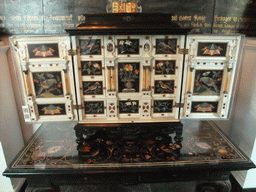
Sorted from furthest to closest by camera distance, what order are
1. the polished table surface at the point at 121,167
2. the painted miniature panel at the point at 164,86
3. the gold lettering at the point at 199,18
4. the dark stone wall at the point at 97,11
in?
the gold lettering at the point at 199,18
the dark stone wall at the point at 97,11
the painted miniature panel at the point at 164,86
the polished table surface at the point at 121,167

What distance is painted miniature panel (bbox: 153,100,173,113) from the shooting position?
2.56 metres

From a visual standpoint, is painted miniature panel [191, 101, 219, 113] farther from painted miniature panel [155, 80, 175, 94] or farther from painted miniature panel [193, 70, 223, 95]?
painted miniature panel [155, 80, 175, 94]

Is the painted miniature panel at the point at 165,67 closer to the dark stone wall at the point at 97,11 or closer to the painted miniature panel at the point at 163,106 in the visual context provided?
the painted miniature panel at the point at 163,106

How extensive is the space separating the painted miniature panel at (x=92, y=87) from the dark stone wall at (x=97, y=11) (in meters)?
1.03

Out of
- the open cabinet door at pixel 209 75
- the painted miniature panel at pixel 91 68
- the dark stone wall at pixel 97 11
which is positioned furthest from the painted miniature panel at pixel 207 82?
the painted miniature panel at pixel 91 68

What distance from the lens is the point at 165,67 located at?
2424 mm

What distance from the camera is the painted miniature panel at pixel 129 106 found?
2537 millimetres

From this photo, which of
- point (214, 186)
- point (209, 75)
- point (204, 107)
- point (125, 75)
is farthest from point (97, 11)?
point (214, 186)

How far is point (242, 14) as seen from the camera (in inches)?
117

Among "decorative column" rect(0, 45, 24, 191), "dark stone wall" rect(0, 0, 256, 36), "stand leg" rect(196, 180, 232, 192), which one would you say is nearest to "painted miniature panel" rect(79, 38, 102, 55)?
"dark stone wall" rect(0, 0, 256, 36)

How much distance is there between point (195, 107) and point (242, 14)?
1661 mm

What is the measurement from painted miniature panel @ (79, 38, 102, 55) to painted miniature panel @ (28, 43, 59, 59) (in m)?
0.30

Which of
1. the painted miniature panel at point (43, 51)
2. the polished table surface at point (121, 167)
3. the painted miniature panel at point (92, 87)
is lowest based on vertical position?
the polished table surface at point (121, 167)

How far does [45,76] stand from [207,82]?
6.73 feet
